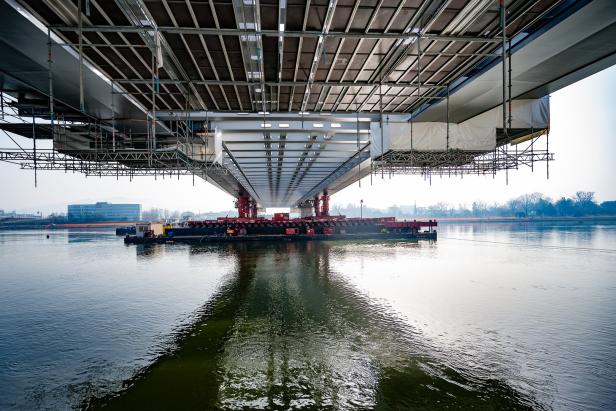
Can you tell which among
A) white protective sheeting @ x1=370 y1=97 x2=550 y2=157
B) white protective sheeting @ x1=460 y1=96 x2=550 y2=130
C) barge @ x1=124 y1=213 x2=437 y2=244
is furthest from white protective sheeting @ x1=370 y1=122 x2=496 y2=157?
barge @ x1=124 y1=213 x2=437 y2=244

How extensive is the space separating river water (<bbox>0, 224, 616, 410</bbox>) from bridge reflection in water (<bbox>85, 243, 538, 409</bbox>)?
24 mm

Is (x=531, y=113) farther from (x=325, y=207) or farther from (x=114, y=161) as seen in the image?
(x=325, y=207)

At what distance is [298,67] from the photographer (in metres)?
11.0

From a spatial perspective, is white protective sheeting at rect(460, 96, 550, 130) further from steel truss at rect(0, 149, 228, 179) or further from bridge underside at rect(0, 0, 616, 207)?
steel truss at rect(0, 149, 228, 179)

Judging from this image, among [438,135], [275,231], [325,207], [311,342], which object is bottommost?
[311,342]

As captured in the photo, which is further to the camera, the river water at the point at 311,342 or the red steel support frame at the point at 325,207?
the red steel support frame at the point at 325,207

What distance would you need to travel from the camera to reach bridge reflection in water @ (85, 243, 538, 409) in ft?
12.0

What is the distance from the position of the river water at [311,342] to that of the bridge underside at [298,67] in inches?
204

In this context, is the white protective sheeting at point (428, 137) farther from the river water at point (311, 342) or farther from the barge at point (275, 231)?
the barge at point (275, 231)

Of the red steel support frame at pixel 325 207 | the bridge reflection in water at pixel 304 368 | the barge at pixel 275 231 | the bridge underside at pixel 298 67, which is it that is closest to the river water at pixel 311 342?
the bridge reflection in water at pixel 304 368

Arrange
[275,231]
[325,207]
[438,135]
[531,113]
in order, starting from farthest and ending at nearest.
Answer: [325,207]
[275,231]
[438,135]
[531,113]

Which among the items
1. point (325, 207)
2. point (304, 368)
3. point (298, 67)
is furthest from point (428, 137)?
point (325, 207)

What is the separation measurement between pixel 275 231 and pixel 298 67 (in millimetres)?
16895

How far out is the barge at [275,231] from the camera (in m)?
24.6
